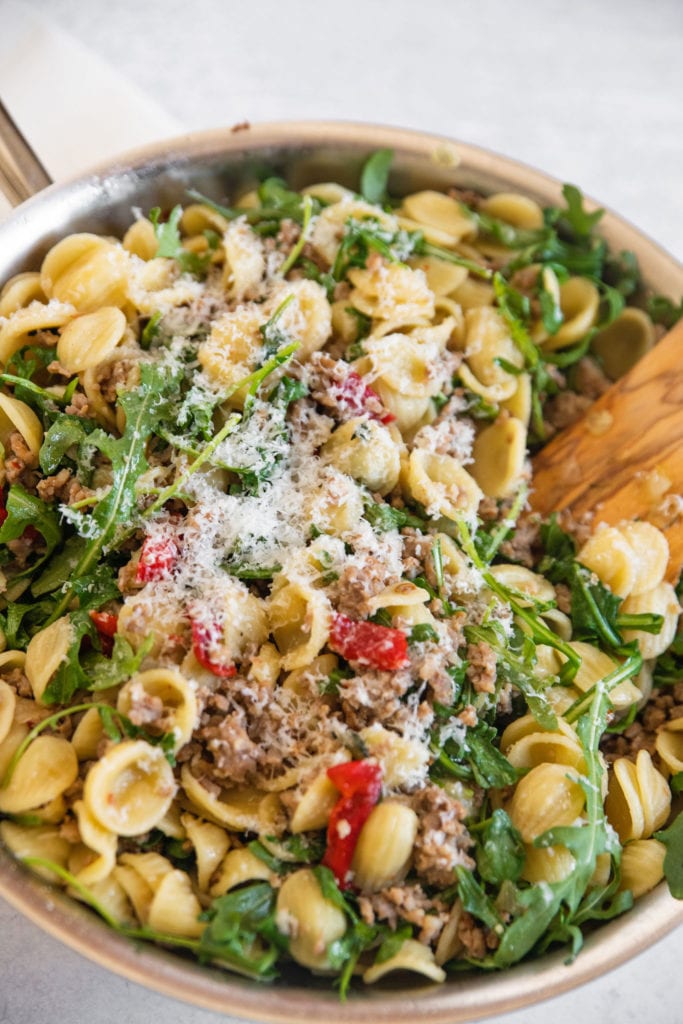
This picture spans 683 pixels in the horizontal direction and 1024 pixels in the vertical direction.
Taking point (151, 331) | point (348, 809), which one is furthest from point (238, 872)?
point (151, 331)

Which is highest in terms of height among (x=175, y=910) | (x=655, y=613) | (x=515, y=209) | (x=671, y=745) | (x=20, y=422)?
(x=20, y=422)

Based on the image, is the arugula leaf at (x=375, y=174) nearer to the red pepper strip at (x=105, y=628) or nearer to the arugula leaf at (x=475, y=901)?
the red pepper strip at (x=105, y=628)

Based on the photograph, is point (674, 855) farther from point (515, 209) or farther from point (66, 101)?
point (66, 101)

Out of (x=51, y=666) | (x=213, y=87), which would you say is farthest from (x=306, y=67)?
(x=51, y=666)

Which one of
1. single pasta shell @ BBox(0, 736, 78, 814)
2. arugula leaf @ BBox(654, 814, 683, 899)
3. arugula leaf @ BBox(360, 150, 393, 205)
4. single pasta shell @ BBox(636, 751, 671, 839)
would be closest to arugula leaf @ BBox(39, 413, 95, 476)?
single pasta shell @ BBox(0, 736, 78, 814)

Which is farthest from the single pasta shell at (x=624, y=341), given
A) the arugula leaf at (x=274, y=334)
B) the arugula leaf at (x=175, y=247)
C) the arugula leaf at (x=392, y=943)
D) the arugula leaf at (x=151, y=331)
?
the arugula leaf at (x=392, y=943)

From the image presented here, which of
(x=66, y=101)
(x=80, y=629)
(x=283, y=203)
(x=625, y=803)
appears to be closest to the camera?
A: (x=80, y=629)
